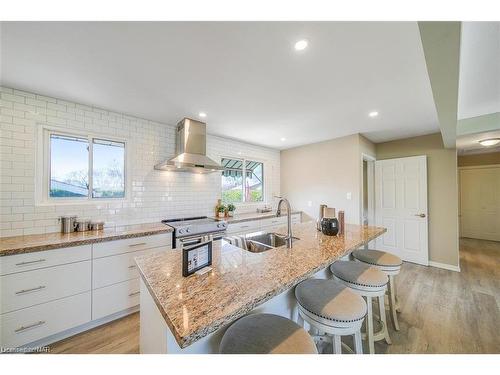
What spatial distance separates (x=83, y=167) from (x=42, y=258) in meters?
1.18

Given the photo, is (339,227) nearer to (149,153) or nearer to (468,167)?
(149,153)

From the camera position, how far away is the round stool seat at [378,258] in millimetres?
1802

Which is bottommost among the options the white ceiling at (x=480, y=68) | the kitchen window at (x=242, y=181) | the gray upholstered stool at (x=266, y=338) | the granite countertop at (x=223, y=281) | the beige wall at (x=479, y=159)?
the gray upholstered stool at (x=266, y=338)

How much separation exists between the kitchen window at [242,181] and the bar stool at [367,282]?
8.49 ft

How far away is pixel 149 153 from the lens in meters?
2.90

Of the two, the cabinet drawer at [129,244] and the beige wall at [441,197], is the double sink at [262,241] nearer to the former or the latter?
the cabinet drawer at [129,244]

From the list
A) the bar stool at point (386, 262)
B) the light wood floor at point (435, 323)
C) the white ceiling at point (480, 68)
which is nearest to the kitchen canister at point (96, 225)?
the light wood floor at point (435, 323)

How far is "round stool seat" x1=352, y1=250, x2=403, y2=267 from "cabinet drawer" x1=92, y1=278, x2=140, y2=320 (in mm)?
2397

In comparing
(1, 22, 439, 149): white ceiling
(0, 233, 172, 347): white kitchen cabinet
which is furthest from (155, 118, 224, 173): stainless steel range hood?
(0, 233, 172, 347): white kitchen cabinet

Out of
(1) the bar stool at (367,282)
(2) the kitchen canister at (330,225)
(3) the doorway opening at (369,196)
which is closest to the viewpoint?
(1) the bar stool at (367,282)

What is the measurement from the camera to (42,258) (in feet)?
5.56
